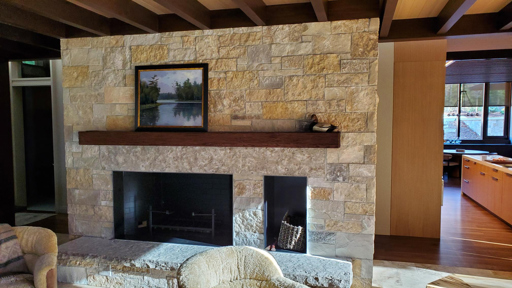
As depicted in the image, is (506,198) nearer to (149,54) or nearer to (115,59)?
(149,54)

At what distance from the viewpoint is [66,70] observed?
12.8ft

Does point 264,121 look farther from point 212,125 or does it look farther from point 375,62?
point 375,62

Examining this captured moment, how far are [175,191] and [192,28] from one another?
5.43ft

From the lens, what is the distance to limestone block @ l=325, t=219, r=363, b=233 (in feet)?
10.9

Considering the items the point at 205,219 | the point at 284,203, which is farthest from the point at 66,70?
the point at 284,203

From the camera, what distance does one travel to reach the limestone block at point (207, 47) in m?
3.53

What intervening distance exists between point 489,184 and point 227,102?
455cm

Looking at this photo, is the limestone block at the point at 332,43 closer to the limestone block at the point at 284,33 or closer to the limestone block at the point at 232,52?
the limestone block at the point at 284,33

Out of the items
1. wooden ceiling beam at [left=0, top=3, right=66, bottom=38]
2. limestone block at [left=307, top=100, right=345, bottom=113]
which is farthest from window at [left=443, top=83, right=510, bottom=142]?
wooden ceiling beam at [left=0, top=3, right=66, bottom=38]

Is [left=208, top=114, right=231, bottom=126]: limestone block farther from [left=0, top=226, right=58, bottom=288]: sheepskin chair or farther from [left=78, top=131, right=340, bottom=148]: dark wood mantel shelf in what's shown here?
[left=0, top=226, right=58, bottom=288]: sheepskin chair

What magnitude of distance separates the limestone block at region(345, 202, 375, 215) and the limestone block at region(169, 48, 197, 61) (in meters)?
2.00

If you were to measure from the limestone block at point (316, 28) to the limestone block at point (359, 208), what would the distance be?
1.54m

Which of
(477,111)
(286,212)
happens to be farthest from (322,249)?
(477,111)

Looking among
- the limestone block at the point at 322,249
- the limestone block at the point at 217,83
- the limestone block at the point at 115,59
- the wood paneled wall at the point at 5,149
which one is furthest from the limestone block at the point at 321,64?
the wood paneled wall at the point at 5,149
